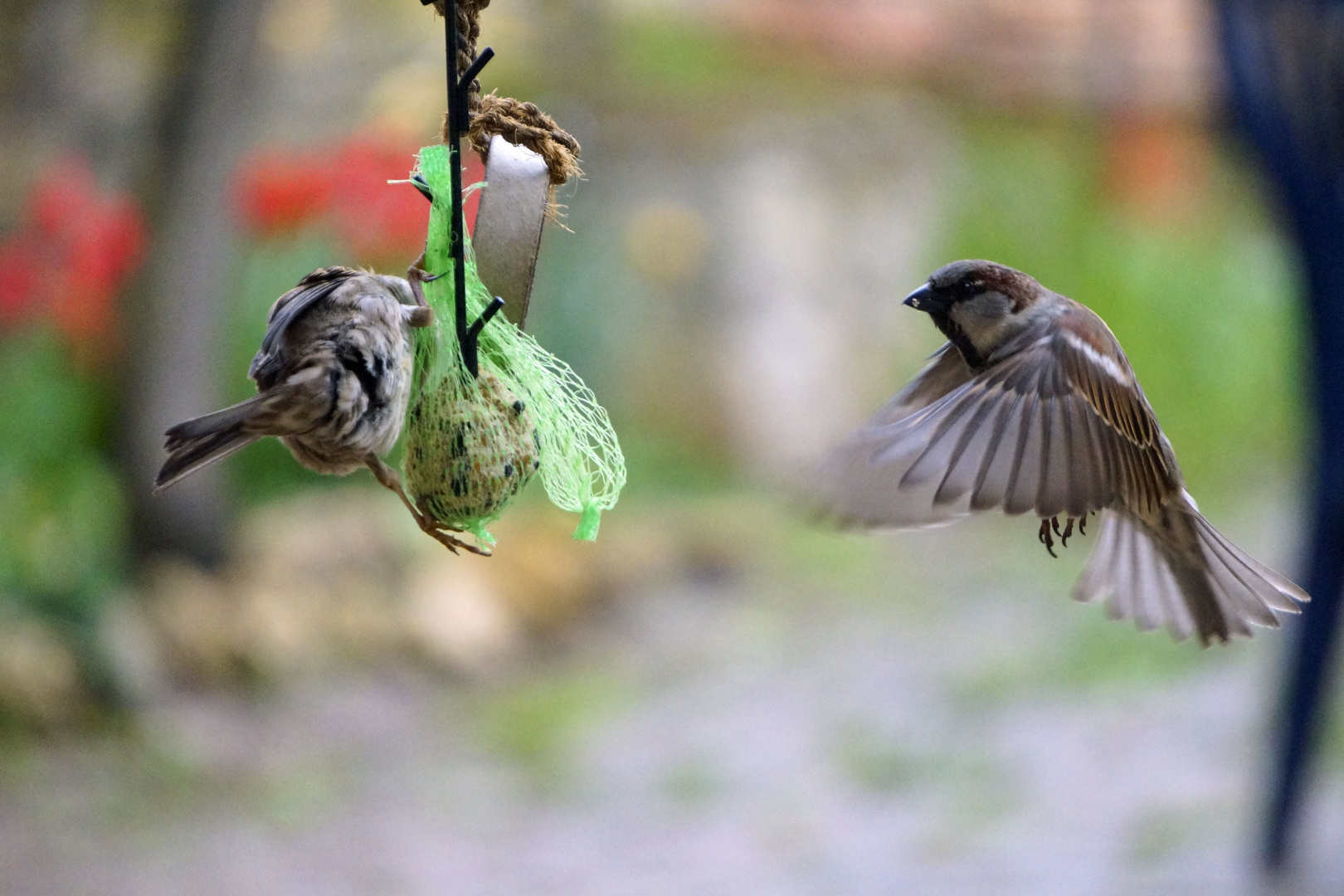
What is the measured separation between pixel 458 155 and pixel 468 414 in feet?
1.08

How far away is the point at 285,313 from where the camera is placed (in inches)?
61.3

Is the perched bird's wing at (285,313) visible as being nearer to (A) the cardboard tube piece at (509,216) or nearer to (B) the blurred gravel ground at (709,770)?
(A) the cardboard tube piece at (509,216)

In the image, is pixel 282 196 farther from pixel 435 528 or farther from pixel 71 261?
pixel 435 528

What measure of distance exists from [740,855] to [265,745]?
175 cm

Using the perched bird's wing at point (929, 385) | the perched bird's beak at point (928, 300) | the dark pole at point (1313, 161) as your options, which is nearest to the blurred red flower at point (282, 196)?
the dark pole at point (1313, 161)

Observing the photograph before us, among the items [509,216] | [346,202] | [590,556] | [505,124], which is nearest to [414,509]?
[509,216]

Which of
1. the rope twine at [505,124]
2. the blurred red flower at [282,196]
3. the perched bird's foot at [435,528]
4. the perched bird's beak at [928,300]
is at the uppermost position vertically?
the rope twine at [505,124]

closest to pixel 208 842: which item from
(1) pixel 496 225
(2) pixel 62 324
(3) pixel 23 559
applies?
(3) pixel 23 559

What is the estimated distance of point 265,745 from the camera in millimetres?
4969

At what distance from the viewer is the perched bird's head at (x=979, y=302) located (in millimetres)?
1674

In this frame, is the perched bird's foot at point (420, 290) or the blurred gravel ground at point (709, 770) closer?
the perched bird's foot at point (420, 290)

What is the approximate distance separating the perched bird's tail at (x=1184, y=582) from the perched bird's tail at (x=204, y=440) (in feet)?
3.82

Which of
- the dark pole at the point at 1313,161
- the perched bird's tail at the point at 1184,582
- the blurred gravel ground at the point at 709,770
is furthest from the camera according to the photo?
the blurred gravel ground at the point at 709,770

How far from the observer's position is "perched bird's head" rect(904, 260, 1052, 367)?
5.49 ft
